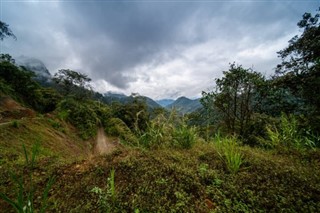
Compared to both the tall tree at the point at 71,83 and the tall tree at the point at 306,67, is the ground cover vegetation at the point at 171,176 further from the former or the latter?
the tall tree at the point at 71,83

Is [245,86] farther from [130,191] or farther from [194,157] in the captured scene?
[130,191]

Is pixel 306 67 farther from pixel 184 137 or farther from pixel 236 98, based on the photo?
pixel 184 137

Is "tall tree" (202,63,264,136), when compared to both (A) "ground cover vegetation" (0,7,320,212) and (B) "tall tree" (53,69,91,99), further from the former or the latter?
(B) "tall tree" (53,69,91,99)

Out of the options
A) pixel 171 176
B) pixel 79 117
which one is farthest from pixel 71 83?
pixel 171 176

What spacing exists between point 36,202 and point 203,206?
2.48 meters

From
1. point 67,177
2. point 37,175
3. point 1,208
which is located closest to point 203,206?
point 67,177

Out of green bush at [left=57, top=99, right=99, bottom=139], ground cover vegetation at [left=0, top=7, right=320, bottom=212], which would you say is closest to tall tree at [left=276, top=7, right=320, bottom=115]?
ground cover vegetation at [left=0, top=7, right=320, bottom=212]

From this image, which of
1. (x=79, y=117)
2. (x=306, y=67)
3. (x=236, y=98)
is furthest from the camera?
(x=79, y=117)

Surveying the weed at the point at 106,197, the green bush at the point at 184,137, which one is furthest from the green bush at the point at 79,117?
the weed at the point at 106,197

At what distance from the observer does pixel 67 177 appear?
334cm

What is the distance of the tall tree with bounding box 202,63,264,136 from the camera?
43.0 ft

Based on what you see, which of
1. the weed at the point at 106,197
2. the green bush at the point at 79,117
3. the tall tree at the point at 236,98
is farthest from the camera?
the green bush at the point at 79,117

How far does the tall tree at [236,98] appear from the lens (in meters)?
13.1

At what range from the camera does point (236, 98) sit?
45.0 feet
